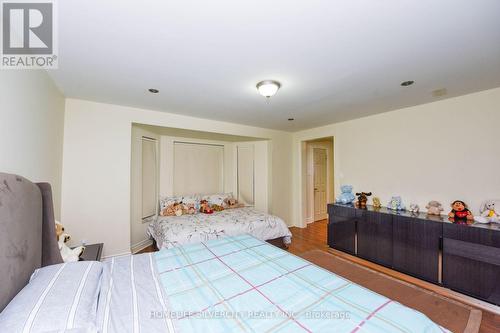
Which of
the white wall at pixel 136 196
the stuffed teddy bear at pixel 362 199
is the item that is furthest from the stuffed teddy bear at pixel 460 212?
the white wall at pixel 136 196

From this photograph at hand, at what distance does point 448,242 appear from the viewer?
2295 millimetres

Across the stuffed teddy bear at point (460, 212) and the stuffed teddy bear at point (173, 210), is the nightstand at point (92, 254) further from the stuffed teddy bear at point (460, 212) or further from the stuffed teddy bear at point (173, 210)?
the stuffed teddy bear at point (460, 212)

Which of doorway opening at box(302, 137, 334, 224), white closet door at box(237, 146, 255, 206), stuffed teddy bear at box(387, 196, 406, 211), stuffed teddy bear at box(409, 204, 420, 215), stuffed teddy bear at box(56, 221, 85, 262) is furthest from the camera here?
doorway opening at box(302, 137, 334, 224)

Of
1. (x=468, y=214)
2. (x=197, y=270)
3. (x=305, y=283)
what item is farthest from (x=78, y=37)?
(x=468, y=214)

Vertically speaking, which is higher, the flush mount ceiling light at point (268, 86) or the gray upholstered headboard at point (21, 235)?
the flush mount ceiling light at point (268, 86)

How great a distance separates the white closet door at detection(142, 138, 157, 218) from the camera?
369 centimetres

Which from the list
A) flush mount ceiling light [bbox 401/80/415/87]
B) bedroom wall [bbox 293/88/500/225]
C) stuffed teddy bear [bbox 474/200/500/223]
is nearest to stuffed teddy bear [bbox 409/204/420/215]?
bedroom wall [bbox 293/88/500/225]

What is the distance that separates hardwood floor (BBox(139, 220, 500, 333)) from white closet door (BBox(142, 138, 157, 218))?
711 millimetres

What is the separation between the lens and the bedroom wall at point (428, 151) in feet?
8.06

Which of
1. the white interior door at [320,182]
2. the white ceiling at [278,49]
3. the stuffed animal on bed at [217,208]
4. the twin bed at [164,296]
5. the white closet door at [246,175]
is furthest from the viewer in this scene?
the white interior door at [320,182]

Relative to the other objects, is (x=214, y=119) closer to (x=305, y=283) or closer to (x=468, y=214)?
(x=305, y=283)

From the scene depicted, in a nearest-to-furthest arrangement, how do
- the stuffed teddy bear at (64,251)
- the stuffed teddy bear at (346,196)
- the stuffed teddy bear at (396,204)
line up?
the stuffed teddy bear at (64,251), the stuffed teddy bear at (396,204), the stuffed teddy bear at (346,196)

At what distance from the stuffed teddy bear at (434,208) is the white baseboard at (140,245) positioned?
14.7ft

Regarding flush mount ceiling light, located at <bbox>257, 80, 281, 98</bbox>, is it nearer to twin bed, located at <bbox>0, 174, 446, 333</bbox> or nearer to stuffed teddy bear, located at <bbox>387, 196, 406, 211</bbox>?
twin bed, located at <bbox>0, 174, 446, 333</bbox>
